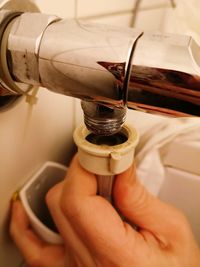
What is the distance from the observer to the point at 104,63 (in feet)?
0.44

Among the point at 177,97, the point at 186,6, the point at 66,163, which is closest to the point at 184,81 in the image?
the point at 177,97

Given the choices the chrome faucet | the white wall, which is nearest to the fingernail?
the white wall

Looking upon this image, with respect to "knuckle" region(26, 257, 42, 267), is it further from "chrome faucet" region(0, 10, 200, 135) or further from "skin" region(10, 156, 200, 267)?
"chrome faucet" region(0, 10, 200, 135)

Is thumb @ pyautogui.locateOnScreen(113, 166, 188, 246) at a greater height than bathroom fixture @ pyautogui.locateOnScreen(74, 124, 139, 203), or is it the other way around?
bathroom fixture @ pyautogui.locateOnScreen(74, 124, 139, 203)

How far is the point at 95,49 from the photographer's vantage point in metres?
0.14

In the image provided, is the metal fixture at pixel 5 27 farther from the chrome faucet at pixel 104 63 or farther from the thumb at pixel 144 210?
the thumb at pixel 144 210

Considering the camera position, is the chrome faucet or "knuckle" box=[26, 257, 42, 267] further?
"knuckle" box=[26, 257, 42, 267]

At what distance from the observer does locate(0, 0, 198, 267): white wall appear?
0.78 ft

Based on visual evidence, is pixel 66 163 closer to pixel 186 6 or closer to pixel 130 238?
pixel 130 238

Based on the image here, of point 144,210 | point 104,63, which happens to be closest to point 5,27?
point 104,63

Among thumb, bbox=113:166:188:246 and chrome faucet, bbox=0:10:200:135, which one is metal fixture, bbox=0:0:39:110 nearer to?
chrome faucet, bbox=0:10:200:135

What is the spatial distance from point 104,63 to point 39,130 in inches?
6.2

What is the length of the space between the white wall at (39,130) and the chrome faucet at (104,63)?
8 centimetres

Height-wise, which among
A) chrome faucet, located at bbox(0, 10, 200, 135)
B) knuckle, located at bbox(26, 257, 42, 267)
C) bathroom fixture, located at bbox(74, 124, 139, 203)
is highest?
chrome faucet, located at bbox(0, 10, 200, 135)
